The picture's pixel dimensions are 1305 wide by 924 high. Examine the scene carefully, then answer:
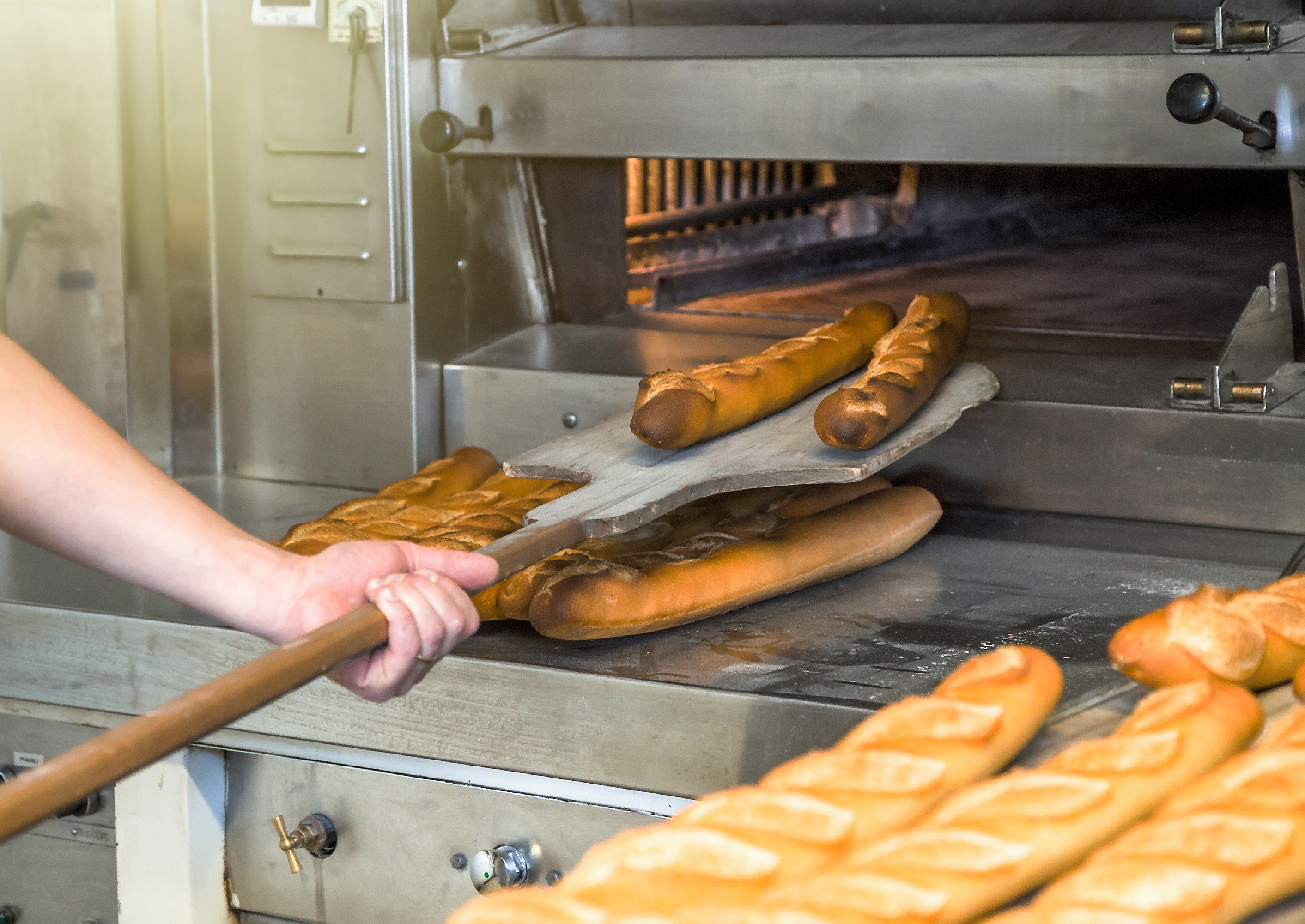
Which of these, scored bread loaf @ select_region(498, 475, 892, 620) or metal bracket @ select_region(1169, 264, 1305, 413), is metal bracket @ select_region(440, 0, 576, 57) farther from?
metal bracket @ select_region(1169, 264, 1305, 413)

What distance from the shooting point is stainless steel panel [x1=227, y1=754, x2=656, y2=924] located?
5.01 ft

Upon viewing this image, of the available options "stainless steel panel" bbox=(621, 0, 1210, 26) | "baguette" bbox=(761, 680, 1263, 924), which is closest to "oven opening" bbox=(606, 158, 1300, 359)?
"stainless steel panel" bbox=(621, 0, 1210, 26)

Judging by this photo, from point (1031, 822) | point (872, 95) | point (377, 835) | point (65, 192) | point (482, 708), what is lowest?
point (377, 835)

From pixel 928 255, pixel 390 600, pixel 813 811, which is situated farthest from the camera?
pixel 928 255

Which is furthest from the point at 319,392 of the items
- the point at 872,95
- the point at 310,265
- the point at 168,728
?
the point at 168,728

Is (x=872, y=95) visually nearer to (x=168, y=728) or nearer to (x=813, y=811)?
(x=813, y=811)

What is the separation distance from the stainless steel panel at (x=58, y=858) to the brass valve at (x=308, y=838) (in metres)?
0.28

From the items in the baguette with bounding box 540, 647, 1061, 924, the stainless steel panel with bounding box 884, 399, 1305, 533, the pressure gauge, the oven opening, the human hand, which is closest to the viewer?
the baguette with bounding box 540, 647, 1061, 924

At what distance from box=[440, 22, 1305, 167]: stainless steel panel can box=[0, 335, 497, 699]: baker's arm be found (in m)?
1.01

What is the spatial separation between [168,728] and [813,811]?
1.39ft

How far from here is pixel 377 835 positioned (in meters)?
1.61

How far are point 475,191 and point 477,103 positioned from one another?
213 mm

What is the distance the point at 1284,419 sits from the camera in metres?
1.82

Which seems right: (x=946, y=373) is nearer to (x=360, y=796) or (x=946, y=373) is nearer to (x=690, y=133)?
(x=690, y=133)
